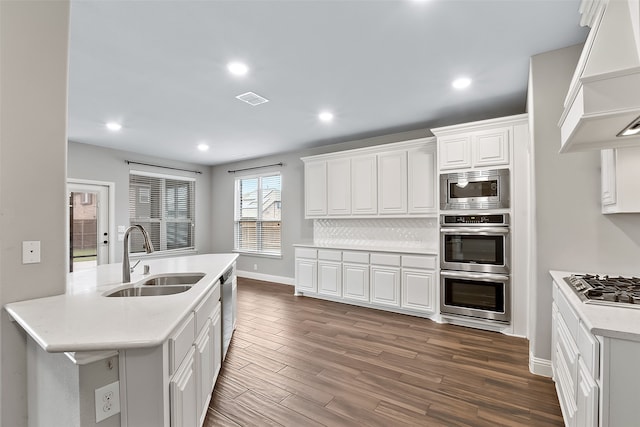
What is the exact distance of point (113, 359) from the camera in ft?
3.71

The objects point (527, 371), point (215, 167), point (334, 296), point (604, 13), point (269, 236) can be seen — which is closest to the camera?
point (604, 13)

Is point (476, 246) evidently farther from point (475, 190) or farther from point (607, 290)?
point (607, 290)

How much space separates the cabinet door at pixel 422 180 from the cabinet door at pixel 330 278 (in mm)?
1503

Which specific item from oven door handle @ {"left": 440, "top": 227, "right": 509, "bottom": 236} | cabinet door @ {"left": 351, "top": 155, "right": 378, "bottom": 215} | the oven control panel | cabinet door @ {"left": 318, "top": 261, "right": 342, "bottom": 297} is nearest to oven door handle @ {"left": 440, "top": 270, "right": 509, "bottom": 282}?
oven door handle @ {"left": 440, "top": 227, "right": 509, "bottom": 236}

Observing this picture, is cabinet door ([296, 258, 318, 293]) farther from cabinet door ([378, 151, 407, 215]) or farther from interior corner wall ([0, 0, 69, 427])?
interior corner wall ([0, 0, 69, 427])

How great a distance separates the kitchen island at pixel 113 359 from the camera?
1104 mm

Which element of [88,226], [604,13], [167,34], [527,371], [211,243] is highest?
[167,34]

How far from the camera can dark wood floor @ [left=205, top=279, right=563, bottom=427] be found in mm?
2020

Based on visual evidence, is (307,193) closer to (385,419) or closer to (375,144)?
(375,144)

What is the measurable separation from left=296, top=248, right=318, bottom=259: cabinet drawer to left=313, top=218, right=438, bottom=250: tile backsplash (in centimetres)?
44

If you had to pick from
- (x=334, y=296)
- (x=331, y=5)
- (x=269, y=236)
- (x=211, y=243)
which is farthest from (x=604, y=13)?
(x=211, y=243)

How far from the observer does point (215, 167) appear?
7.49 metres

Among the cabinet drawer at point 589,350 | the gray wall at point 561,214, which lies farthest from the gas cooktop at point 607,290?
the gray wall at point 561,214

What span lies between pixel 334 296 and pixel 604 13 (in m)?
4.26
